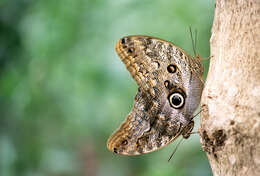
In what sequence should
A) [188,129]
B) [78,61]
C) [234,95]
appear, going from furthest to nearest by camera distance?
[78,61]
[188,129]
[234,95]

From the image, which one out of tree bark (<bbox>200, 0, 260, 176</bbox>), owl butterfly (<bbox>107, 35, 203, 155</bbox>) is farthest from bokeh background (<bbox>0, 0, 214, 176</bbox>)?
tree bark (<bbox>200, 0, 260, 176</bbox>)

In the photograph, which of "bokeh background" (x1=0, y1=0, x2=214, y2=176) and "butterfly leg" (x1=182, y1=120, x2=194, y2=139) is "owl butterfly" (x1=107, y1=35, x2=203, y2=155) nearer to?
"butterfly leg" (x1=182, y1=120, x2=194, y2=139)

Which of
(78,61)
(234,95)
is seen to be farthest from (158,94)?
(78,61)

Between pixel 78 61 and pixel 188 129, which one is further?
pixel 78 61

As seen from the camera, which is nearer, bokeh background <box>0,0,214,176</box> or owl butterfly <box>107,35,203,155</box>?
owl butterfly <box>107,35,203,155</box>

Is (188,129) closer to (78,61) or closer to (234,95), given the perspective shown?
(234,95)

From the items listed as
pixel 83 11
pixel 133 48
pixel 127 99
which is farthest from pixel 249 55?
pixel 83 11
